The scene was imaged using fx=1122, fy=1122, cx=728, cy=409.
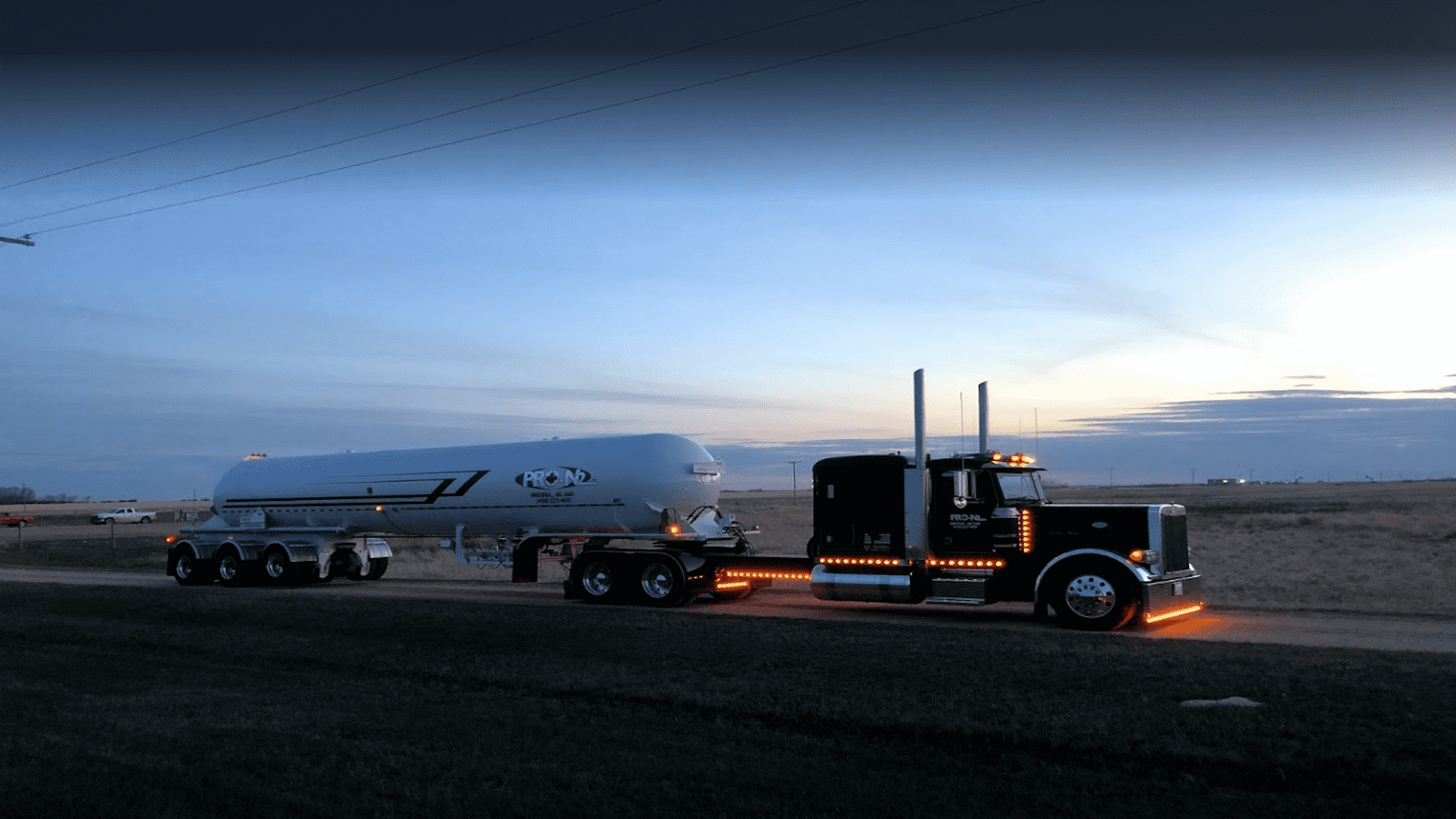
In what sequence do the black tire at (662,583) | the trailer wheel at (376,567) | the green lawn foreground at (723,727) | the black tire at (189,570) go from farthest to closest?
the trailer wheel at (376,567)
the black tire at (189,570)
the black tire at (662,583)
the green lawn foreground at (723,727)

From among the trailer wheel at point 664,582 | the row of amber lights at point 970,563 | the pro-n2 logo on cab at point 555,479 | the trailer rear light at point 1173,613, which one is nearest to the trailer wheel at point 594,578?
the trailer wheel at point 664,582

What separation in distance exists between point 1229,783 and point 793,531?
4903 cm

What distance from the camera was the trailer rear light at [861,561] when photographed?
1930 centimetres

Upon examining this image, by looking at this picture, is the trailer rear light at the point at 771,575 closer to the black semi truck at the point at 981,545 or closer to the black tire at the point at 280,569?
the black semi truck at the point at 981,545

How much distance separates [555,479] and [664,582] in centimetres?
341

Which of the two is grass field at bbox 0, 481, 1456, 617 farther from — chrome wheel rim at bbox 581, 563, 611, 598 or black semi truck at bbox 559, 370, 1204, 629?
chrome wheel rim at bbox 581, 563, 611, 598

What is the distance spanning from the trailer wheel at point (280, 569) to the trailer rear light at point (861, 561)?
583 inches

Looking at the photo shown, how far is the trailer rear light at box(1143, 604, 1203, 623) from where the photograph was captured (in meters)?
16.9

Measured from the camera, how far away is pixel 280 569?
1105 inches

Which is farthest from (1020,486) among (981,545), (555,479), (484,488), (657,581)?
(484,488)

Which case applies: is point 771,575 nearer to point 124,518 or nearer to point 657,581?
point 657,581

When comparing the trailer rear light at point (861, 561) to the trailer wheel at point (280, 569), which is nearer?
the trailer rear light at point (861, 561)

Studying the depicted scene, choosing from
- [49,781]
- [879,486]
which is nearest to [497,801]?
[49,781]

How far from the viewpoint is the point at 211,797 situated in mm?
7844
